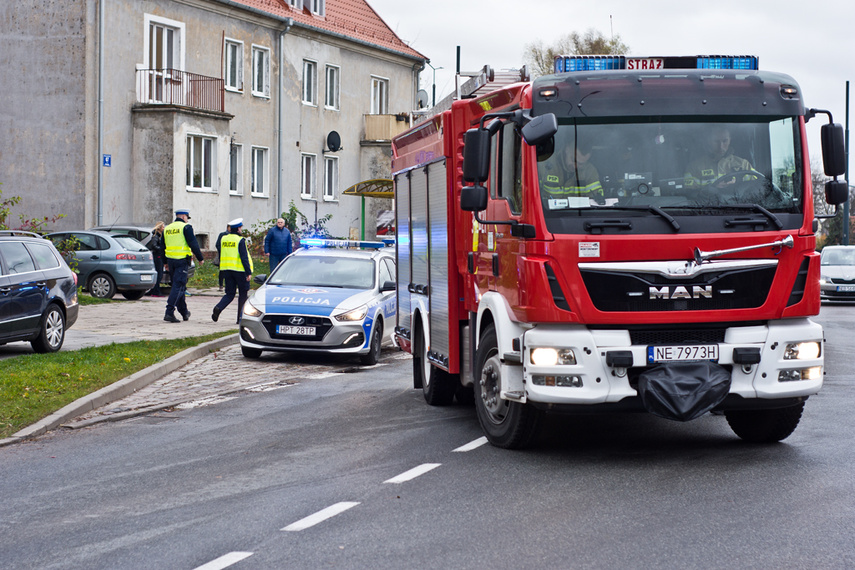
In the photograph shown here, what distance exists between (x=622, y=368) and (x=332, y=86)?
116ft

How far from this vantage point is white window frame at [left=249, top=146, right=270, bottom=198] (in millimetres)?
38438

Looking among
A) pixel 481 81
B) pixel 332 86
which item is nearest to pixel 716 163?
pixel 481 81

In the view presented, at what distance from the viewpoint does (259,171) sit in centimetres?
3878

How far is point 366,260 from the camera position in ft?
56.0

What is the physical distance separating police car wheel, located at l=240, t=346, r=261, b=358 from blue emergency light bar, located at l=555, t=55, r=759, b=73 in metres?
8.14

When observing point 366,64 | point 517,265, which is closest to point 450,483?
→ point 517,265

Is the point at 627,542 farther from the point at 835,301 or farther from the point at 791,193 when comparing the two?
the point at 835,301

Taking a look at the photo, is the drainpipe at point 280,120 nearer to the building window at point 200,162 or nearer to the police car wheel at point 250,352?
the building window at point 200,162

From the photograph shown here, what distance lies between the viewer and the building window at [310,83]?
134 ft

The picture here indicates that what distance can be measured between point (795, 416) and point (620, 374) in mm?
1707

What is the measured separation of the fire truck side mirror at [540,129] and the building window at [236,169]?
98.6 feet

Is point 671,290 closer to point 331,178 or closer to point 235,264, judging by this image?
point 235,264

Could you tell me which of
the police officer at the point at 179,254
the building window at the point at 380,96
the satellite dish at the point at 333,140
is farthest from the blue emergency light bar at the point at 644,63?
the building window at the point at 380,96

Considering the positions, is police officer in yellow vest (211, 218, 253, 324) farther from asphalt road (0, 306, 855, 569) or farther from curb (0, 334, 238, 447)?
asphalt road (0, 306, 855, 569)
